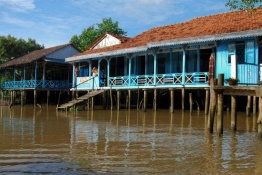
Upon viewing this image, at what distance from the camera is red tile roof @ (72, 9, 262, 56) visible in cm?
1698

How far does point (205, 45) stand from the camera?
60.4ft

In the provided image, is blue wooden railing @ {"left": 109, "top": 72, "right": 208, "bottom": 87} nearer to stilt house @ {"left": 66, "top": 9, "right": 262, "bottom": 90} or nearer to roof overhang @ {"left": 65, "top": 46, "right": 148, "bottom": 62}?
stilt house @ {"left": 66, "top": 9, "right": 262, "bottom": 90}

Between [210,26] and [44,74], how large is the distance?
15.4m

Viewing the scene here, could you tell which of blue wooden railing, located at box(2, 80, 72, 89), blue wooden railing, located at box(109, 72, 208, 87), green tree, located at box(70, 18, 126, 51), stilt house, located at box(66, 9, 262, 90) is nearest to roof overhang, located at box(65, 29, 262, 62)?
stilt house, located at box(66, 9, 262, 90)

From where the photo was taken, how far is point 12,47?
143 ft

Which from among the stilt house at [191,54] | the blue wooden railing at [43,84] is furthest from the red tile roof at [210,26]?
the blue wooden railing at [43,84]

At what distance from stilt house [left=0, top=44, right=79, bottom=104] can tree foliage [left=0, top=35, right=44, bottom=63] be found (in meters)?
8.45

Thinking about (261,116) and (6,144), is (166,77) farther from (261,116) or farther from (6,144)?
(6,144)

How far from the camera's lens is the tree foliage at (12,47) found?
42.4 m

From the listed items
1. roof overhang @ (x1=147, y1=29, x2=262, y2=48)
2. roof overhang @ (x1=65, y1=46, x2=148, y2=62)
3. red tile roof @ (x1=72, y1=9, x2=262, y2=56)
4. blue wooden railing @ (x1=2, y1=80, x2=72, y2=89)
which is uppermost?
red tile roof @ (x1=72, y1=9, x2=262, y2=56)

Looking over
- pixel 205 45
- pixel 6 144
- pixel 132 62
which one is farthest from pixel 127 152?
pixel 132 62

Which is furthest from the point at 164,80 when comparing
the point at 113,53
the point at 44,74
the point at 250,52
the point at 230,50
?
the point at 44,74

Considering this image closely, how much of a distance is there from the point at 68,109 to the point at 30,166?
15217mm

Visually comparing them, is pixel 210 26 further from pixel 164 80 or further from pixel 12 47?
pixel 12 47
